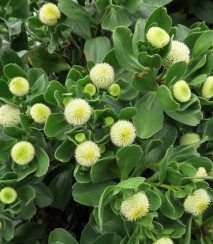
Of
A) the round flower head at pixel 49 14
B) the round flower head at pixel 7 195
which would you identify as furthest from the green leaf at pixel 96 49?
the round flower head at pixel 7 195

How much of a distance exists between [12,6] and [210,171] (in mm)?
592

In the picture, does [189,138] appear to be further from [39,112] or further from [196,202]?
[39,112]

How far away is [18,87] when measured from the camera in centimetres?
90

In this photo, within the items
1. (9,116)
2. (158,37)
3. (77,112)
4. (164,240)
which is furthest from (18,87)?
(164,240)

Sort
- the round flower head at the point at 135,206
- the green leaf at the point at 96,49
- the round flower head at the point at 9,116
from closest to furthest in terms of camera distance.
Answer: the round flower head at the point at 135,206 → the round flower head at the point at 9,116 → the green leaf at the point at 96,49

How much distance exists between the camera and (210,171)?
89 cm

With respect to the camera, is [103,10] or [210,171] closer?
[210,171]

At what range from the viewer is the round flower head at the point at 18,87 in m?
0.90

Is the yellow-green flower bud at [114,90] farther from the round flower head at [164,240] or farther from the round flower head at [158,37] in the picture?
the round flower head at [164,240]

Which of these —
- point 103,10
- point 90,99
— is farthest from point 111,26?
point 90,99

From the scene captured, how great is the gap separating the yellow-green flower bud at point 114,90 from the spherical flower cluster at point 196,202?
24 cm

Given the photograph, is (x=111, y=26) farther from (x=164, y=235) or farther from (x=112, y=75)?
(x=164, y=235)

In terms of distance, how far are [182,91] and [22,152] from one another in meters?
0.33

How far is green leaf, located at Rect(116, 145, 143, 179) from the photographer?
0.78 metres
